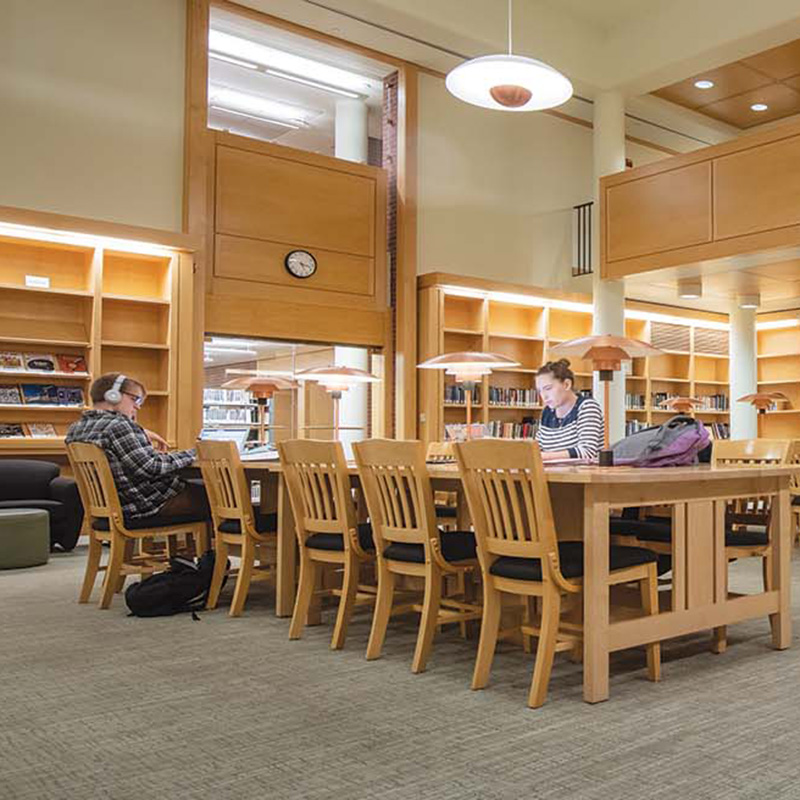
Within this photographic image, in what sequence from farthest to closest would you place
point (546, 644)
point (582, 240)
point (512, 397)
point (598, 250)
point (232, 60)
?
1. point (582, 240)
2. point (512, 397)
3. point (598, 250)
4. point (232, 60)
5. point (546, 644)

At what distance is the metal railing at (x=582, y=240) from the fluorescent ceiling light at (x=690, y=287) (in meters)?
1.55

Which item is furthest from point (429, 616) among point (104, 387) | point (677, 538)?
point (104, 387)

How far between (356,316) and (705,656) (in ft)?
21.1

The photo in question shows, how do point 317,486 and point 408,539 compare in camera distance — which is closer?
point 408,539

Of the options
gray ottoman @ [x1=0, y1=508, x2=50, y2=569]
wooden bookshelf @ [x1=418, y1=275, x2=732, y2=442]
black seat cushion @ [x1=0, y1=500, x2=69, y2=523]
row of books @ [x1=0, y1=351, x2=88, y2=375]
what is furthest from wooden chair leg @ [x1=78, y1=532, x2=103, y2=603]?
wooden bookshelf @ [x1=418, y1=275, x2=732, y2=442]

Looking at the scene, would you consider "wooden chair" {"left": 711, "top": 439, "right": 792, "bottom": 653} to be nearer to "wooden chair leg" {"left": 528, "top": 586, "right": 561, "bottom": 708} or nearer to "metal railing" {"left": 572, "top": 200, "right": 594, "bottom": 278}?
"wooden chair leg" {"left": 528, "top": 586, "right": 561, "bottom": 708}

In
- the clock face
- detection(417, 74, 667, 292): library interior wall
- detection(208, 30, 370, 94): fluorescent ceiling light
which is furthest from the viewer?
detection(417, 74, 667, 292): library interior wall

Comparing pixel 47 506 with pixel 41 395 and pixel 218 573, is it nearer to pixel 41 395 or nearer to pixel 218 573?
pixel 41 395

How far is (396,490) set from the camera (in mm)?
3893

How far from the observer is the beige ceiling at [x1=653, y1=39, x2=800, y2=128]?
33.9 feet

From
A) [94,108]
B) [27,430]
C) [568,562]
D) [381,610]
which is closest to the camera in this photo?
[568,562]

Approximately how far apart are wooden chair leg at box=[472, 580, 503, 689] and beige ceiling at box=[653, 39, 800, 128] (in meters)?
8.43

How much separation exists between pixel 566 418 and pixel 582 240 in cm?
709

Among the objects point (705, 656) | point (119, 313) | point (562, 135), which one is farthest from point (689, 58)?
point (705, 656)
